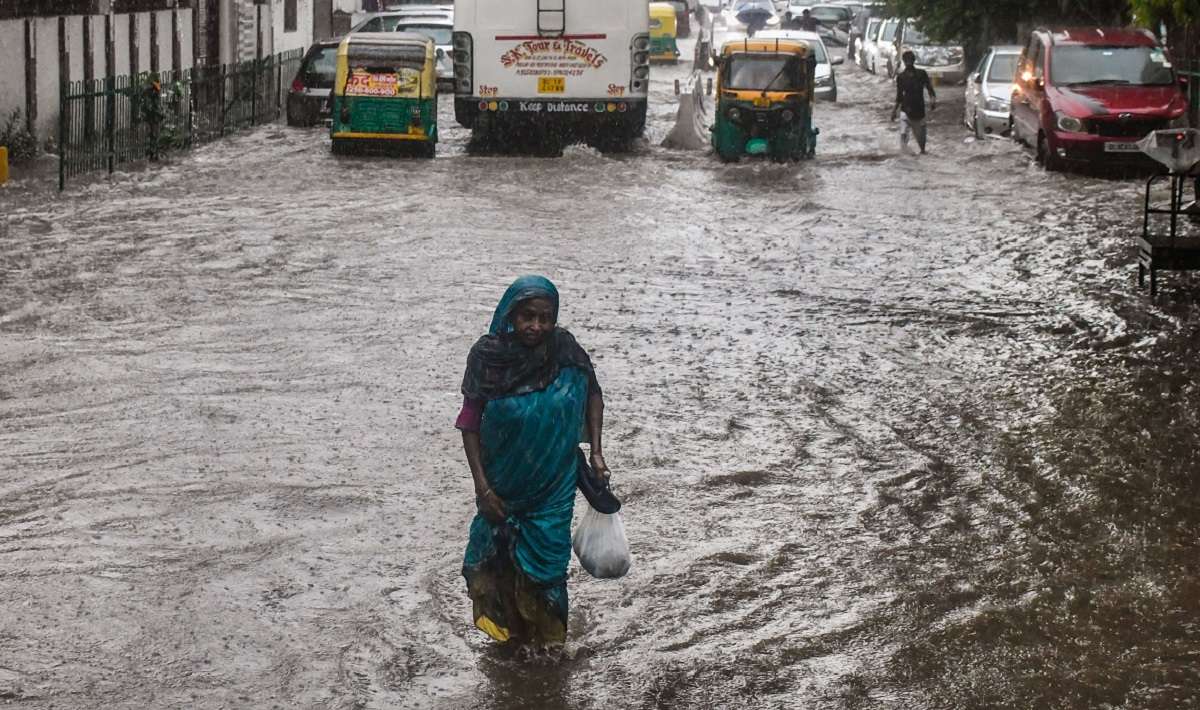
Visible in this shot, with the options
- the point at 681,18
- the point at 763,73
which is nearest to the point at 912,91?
the point at 763,73

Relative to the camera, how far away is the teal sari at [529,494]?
6.79 metres

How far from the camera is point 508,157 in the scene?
2716cm

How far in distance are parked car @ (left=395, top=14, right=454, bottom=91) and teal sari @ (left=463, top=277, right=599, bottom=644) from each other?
103 ft

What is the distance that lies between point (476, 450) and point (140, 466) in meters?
3.69

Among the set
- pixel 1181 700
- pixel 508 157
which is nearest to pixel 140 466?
pixel 1181 700

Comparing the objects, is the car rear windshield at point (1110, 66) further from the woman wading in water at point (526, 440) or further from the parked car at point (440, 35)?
the woman wading in water at point (526, 440)

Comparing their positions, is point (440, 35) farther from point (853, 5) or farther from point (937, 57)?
point (853, 5)

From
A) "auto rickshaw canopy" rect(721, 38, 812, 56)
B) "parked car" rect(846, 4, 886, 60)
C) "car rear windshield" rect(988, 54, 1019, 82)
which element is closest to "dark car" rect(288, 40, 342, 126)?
"auto rickshaw canopy" rect(721, 38, 812, 56)

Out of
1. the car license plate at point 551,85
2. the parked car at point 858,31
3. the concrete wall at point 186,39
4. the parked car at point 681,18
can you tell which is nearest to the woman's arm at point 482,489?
the car license plate at point 551,85

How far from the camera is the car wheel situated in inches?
967

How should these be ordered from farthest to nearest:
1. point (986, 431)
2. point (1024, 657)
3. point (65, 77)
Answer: point (65, 77)
point (986, 431)
point (1024, 657)

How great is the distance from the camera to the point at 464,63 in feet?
89.8

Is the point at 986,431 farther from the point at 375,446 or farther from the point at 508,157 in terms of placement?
the point at 508,157

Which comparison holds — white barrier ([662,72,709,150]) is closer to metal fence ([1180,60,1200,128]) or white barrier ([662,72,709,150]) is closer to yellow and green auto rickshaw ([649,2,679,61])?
metal fence ([1180,60,1200,128])
